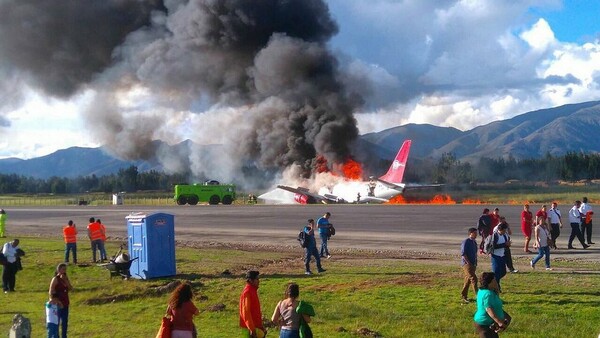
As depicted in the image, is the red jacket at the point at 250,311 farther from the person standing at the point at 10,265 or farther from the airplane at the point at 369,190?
the airplane at the point at 369,190

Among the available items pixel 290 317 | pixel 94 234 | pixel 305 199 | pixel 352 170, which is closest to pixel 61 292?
pixel 290 317

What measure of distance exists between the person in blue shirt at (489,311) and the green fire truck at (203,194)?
66121mm

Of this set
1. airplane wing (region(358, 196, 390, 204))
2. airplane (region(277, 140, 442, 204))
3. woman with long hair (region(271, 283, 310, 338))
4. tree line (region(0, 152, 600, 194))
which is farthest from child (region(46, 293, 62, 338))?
tree line (region(0, 152, 600, 194))

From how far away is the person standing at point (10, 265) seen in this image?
1969 cm

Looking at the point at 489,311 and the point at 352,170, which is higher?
the point at 352,170

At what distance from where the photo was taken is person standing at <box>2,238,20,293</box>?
1969cm

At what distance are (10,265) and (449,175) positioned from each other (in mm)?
102483

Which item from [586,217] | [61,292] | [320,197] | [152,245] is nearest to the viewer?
[61,292]

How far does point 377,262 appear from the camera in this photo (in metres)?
21.5

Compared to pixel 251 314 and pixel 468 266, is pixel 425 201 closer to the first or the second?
pixel 468 266

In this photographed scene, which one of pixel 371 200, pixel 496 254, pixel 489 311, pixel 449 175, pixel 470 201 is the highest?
pixel 449 175

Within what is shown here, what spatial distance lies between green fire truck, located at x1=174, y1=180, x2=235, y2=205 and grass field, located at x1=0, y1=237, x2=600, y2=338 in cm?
4876

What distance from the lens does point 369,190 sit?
63000mm

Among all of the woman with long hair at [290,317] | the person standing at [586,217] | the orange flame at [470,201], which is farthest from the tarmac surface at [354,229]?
the woman with long hair at [290,317]
